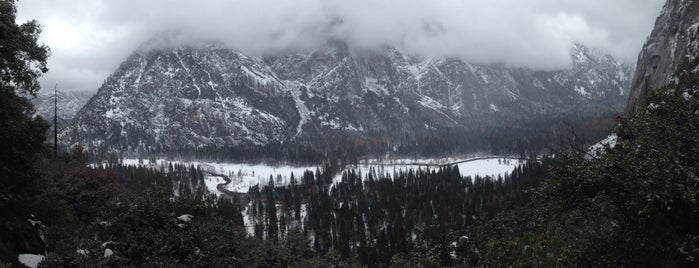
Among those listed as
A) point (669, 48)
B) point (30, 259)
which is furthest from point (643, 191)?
point (669, 48)

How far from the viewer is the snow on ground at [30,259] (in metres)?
29.0

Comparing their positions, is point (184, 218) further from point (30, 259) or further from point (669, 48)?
point (669, 48)

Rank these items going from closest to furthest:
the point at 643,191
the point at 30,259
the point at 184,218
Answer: the point at 643,191
the point at 30,259
the point at 184,218

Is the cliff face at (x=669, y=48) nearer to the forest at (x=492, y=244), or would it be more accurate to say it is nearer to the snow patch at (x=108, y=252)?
the forest at (x=492, y=244)

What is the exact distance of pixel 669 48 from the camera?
15062 centimetres

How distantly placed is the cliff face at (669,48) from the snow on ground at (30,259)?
4780 inches

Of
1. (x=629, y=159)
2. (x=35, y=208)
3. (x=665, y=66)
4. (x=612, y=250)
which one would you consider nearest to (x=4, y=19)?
(x=35, y=208)

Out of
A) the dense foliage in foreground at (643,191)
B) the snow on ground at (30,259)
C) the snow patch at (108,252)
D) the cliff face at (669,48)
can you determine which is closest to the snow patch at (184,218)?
the snow patch at (108,252)

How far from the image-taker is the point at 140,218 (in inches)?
1617

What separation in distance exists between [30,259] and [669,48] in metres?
173

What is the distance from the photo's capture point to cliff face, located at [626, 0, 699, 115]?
126287mm

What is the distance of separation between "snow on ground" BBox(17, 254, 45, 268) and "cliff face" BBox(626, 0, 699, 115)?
398 ft

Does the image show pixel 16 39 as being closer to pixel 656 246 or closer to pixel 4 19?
pixel 4 19

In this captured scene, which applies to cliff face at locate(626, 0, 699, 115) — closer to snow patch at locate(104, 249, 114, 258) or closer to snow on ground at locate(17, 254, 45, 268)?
snow patch at locate(104, 249, 114, 258)
